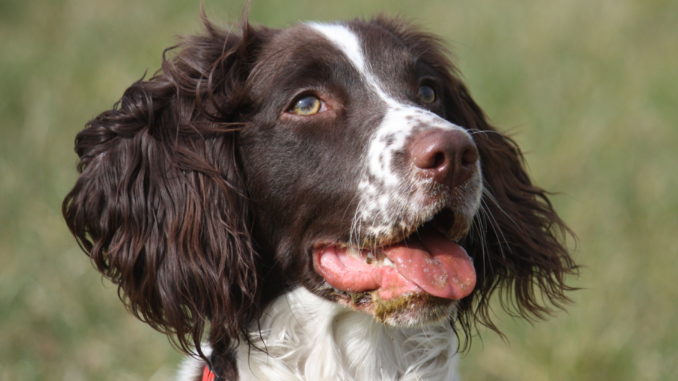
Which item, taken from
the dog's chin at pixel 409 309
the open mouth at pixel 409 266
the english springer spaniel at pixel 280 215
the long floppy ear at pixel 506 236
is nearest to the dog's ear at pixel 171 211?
the english springer spaniel at pixel 280 215

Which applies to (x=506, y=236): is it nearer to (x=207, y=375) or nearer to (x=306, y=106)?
(x=306, y=106)

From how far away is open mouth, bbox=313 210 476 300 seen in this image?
8.94ft

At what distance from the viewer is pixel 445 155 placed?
261cm

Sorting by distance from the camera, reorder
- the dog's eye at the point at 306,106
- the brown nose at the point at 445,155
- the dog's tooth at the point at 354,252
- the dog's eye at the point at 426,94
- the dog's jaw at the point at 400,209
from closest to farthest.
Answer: the brown nose at the point at 445,155 < the dog's jaw at the point at 400,209 < the dog's tooth at the point at 354,252 < the dog's eye at the point at 306,106 < the dog's eye at the point at 426,94

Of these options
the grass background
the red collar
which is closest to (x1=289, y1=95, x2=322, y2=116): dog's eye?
the red collar

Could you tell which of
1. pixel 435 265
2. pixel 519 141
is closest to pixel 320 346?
pixel 435 265

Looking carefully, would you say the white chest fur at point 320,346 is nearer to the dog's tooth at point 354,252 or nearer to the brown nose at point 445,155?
the dog's tooth at point 354,252

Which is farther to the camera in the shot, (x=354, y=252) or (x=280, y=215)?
(x=280, y=215)

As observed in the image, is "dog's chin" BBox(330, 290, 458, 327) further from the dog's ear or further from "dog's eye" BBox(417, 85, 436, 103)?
"dog's eye" BBox(417, 85, 436, 103)

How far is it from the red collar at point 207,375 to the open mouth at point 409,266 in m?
0.49

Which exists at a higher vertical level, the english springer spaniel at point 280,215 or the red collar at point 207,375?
the english springer spaniel at point 280,215

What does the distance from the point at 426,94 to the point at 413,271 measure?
2.42ft

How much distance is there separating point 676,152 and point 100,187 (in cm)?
445

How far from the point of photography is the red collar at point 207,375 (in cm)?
303
